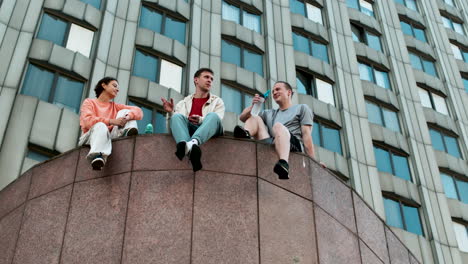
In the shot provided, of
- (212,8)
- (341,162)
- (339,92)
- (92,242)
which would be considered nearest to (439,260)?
(341,162)

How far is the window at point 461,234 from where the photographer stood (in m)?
22.7

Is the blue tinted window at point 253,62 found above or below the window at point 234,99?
above

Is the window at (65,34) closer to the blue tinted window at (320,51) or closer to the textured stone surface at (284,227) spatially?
the blue tinted window at (320,51)

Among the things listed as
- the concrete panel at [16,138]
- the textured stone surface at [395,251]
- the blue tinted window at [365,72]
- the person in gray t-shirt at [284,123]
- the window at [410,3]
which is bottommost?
the textured stone surface at [395,251]

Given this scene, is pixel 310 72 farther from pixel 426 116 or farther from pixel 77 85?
pixel 77 85

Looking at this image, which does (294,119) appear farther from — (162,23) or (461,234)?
(461,234)

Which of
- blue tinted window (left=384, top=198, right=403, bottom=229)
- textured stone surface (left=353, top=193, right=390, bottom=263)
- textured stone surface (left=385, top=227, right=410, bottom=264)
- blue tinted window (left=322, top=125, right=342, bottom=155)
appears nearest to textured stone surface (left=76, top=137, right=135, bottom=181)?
textured stone surface (left=353, top=193, right=390, bottom=263)

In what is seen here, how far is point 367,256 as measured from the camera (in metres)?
8.82

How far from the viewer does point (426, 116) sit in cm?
2688

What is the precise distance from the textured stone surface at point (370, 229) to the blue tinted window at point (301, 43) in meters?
15.6

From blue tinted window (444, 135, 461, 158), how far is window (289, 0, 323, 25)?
26.8ft

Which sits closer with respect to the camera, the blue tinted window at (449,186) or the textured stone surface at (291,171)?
the textured stone surface at (291,171)

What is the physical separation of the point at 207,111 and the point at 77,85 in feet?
30.9

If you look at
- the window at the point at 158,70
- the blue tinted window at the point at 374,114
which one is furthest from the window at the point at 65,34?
the blue tinted window at the point at 374,114
